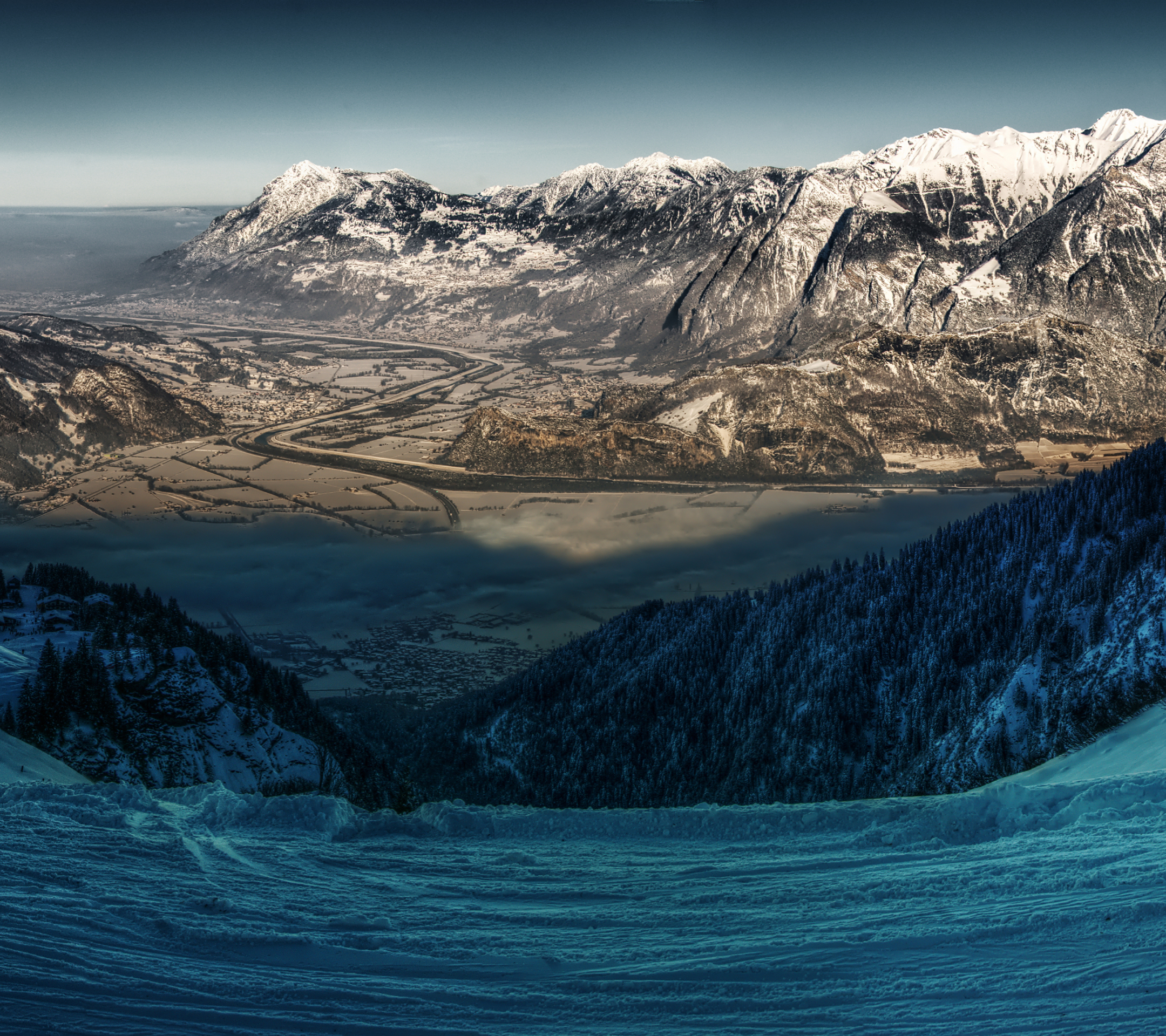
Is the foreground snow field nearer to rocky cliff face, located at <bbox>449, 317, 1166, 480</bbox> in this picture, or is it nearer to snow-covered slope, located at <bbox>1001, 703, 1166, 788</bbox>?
snow-covered slope, located at <bbox>1001, 703, 1166, 788</bbox>

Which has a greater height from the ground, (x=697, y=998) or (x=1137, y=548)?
(x=1137, y=548)

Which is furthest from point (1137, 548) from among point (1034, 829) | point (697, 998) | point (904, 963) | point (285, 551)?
point (285, 551)

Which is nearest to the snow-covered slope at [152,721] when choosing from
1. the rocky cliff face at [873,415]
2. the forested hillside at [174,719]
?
the forested hillside at [174,719]

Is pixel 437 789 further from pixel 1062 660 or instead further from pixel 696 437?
pixel 696 437

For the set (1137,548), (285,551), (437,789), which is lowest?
(437,789)

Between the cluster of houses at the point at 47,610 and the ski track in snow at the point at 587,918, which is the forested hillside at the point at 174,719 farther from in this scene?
the ski track in snow at the point at 587,918
